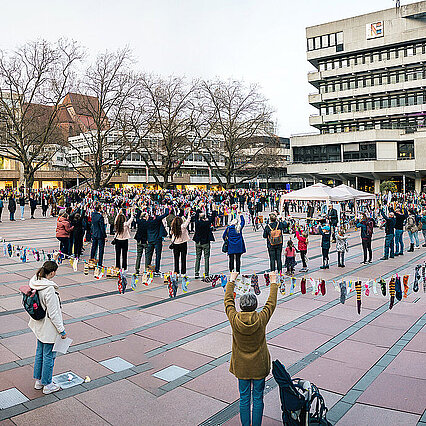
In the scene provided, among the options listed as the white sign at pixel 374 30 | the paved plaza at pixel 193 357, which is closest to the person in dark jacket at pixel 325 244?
the paved plaza at pixel 193 357

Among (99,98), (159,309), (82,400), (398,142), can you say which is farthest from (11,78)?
(398,142)

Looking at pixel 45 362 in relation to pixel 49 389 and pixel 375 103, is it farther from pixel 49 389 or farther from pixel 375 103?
pixel 375 103

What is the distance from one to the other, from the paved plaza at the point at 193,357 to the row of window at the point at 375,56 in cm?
5982

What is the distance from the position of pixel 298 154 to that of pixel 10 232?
52.1 meters

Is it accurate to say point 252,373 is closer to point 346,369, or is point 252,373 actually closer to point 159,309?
point 346,369

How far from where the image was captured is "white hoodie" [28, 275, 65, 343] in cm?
497

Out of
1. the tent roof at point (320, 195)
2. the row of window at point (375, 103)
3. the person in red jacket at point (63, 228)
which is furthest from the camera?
the row of window at point (375, 103)

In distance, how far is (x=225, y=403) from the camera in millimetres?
4910

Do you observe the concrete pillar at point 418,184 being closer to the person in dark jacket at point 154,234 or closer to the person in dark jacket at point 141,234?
the person in dark jacket at point 154,234

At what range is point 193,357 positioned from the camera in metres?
6.25

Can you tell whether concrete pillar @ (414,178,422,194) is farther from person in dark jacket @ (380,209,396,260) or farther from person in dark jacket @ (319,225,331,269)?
person in dark jacket @ (319,225,331,269)

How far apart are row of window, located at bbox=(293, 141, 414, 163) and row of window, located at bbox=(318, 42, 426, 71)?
12.7 meters

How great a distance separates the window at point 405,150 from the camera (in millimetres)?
57844

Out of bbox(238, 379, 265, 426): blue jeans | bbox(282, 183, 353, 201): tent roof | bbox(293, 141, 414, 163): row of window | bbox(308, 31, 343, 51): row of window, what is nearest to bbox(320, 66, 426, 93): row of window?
bbox(308, 31, 343, 51): row of window
